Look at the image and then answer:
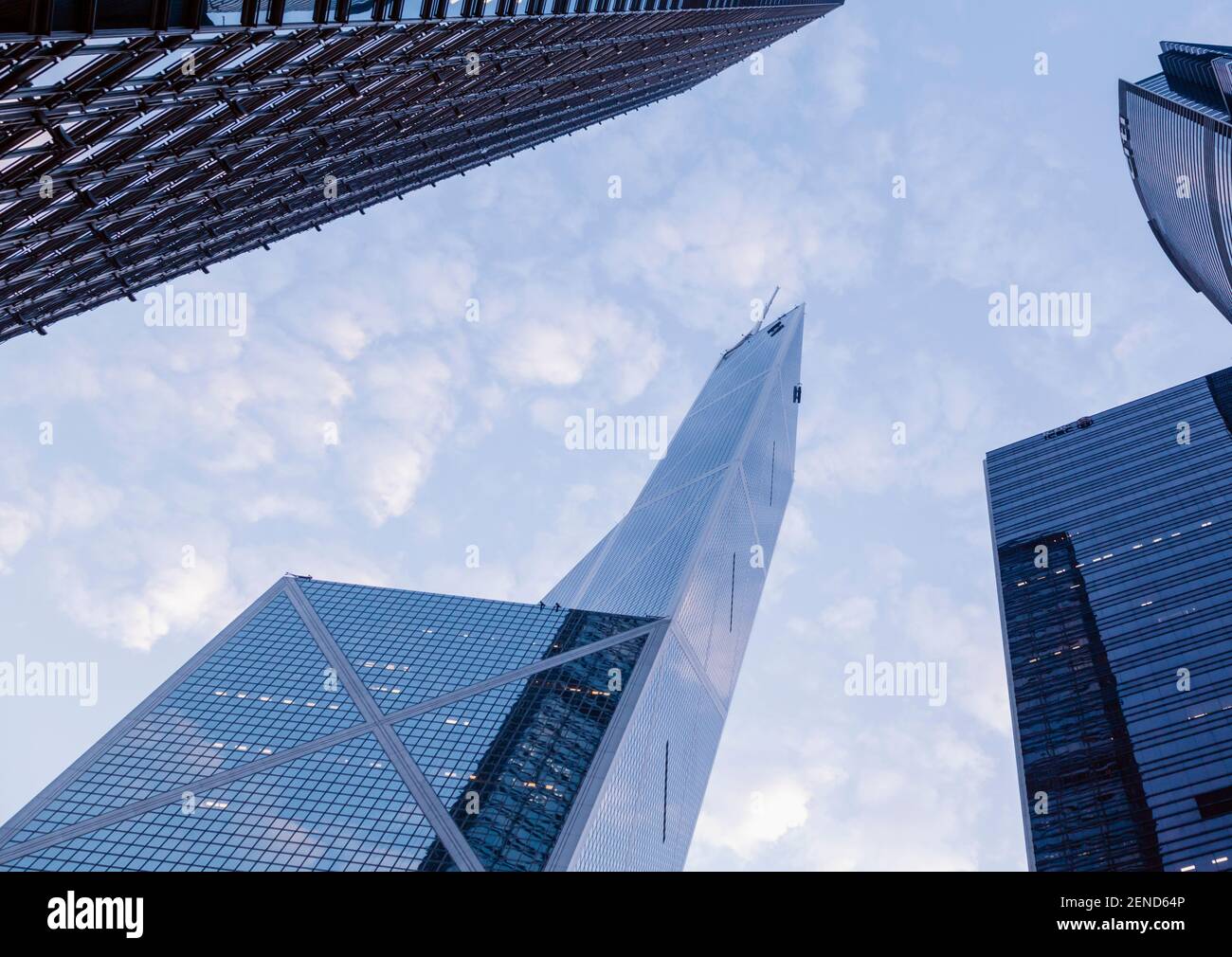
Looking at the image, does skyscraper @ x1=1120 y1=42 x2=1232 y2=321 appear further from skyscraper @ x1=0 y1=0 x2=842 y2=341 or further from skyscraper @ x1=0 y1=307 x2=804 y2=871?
skyscraper @ x1=0 y1=0 x2=842 y2=341

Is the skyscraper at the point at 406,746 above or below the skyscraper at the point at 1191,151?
below

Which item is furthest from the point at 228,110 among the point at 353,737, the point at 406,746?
the point at 353,737

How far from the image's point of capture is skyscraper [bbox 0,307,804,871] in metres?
104

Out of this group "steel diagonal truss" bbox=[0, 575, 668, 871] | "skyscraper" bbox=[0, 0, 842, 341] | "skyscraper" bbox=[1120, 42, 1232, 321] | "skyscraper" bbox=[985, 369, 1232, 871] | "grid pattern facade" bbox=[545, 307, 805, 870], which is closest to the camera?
"skyscraper" bbox=[0, 0, 842, 341]

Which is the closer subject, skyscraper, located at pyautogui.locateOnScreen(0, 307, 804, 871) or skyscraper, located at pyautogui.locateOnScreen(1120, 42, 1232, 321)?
skyscraper, located at pyautogui.locateOnScreen(0, 307, 804, 871)

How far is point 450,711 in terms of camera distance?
124m

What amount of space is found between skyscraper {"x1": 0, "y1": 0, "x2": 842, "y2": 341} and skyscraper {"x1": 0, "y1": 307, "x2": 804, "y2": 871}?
71553 mm

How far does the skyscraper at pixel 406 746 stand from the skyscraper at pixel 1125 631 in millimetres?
51382

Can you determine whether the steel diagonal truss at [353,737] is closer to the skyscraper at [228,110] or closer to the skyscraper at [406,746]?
the skyscraper at [406,746]

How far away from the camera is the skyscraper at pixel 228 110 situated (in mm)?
17719

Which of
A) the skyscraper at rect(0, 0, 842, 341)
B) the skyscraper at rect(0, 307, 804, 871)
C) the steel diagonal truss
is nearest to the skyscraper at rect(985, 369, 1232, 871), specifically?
the skyscraper at rect(0, 307, 804, 871)

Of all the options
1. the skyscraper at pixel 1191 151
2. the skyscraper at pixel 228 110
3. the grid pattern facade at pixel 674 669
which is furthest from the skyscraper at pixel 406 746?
the skyscraper at pixel 1191 151

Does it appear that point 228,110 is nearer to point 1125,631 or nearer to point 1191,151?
point 1125,631
